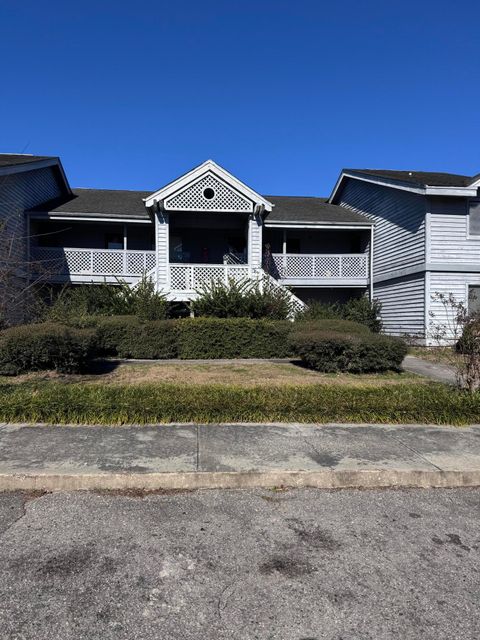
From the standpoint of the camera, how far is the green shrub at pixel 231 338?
41.4ft

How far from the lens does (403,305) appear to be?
17.8m

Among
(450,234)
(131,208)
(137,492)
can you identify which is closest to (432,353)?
(450,234)

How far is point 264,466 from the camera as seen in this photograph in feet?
14.6

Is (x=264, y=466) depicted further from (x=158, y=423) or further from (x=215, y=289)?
(x=215, y=289)

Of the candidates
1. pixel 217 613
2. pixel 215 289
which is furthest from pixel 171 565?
pixel 215 289

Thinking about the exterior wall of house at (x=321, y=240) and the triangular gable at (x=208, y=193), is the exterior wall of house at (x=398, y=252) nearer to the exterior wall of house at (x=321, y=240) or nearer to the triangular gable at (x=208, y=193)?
the exterior wall of house at (x=321, y=240)

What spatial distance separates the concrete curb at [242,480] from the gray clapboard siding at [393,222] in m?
13.5

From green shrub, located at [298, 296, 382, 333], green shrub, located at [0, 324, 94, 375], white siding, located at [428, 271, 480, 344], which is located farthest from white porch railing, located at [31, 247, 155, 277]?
white siding, located at [428, 271, 480, 344]

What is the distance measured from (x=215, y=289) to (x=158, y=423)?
360 inches

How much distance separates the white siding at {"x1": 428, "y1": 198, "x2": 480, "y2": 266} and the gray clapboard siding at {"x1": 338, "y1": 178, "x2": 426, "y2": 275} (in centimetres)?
38

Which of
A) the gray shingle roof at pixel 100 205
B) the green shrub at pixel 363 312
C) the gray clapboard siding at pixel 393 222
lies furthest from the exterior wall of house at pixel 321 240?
the gray shingle roof at pixel 100 205

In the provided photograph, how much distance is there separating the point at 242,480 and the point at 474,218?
51.7 ft

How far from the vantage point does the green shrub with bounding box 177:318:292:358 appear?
41.4 feet

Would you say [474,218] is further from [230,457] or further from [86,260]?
[230,457]
